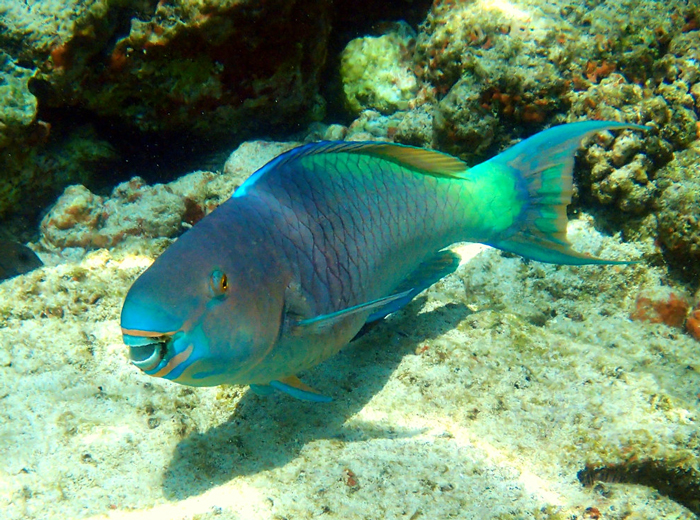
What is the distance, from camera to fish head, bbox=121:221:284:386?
1.46m

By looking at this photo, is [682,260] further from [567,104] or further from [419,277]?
[419,277]

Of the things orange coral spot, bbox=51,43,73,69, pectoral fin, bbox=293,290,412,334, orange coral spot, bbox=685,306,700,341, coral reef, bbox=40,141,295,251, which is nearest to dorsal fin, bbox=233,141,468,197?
pectoral fin, bbox=293,290,412,334

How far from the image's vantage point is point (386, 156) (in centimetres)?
229

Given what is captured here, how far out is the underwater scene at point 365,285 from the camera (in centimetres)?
190

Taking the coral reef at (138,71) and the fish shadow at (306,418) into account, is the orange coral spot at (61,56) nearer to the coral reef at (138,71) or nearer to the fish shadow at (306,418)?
the coral reef at (138,71)

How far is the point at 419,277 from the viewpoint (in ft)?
8.52

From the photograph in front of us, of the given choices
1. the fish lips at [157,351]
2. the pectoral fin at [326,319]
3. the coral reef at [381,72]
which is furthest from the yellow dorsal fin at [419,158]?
the coral reef at [381,72]

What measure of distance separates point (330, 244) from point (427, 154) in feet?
2.47

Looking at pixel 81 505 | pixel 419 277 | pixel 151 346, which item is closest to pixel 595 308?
pixel 419 277

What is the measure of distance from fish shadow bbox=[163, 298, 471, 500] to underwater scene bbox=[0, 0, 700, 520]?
0.04 ft

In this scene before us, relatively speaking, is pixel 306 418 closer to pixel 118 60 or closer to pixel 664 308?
pixel 664 308

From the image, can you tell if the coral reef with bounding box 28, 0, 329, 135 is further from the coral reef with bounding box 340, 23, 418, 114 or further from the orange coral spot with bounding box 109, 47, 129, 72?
the coral reef with bounding box 340, 23, 418, 114

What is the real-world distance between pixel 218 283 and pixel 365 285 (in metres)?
0.82

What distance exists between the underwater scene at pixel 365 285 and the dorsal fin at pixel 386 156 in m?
0.01
